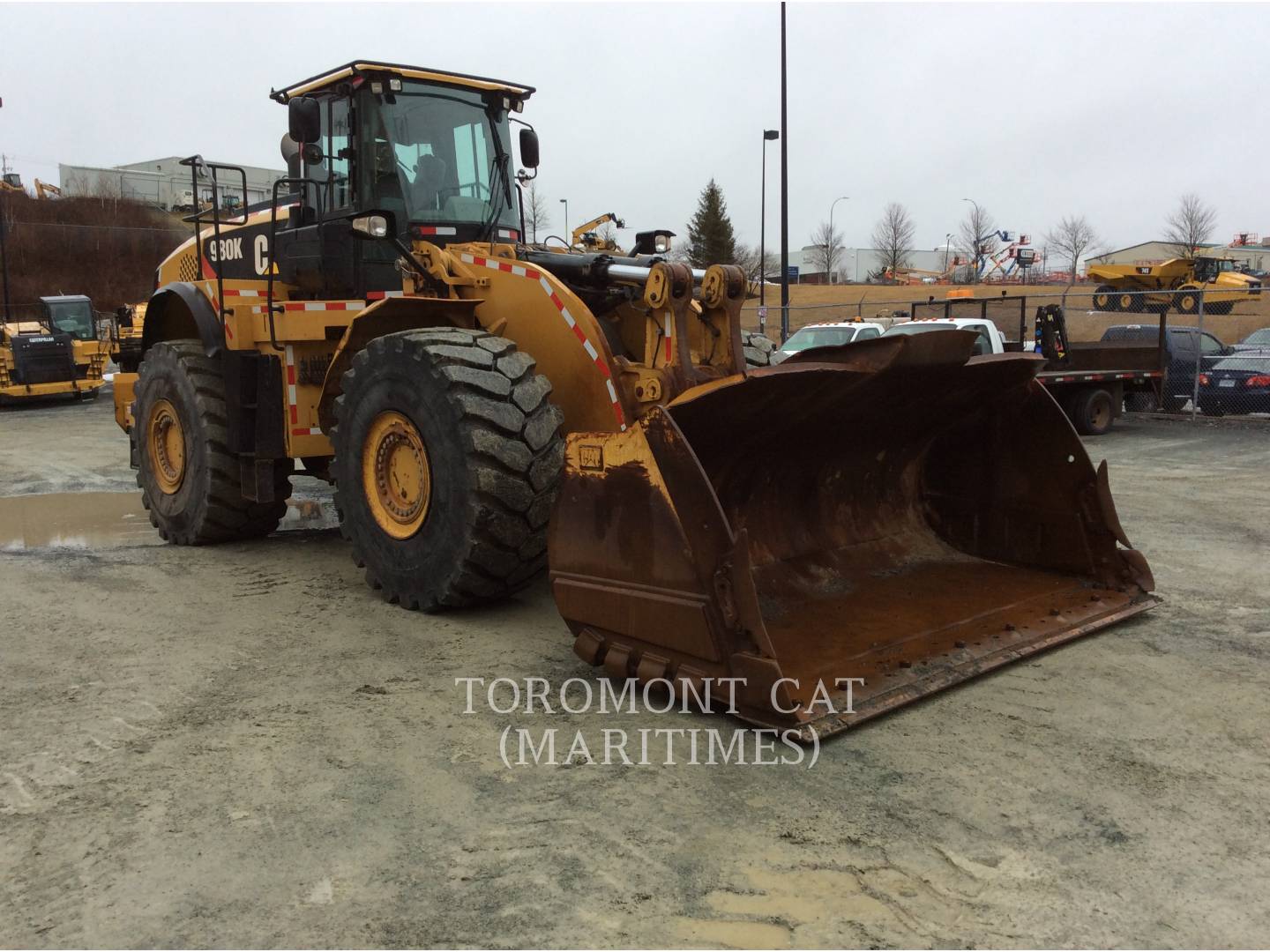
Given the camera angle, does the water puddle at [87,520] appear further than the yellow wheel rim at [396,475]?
Yes

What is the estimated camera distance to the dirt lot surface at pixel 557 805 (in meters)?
2.71

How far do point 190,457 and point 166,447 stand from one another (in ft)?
2.18

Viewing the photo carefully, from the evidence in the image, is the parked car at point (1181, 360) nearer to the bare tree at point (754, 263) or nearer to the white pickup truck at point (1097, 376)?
the white pickup truck at point (1097, 376)

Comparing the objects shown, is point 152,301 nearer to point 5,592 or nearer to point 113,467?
point 5,592

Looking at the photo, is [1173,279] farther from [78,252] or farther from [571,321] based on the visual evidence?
[78,252]

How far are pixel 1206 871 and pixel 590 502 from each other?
2.45 meters

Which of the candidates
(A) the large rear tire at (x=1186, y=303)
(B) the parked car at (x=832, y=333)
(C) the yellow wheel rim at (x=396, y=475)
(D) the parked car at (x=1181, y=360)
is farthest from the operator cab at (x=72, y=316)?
(A) the large rear tire at (x=1186, y=303)

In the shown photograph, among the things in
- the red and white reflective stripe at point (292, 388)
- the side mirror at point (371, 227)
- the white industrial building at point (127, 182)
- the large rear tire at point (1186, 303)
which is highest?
the white industrial building at point (127, 182)

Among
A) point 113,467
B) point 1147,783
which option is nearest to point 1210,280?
point 113,467

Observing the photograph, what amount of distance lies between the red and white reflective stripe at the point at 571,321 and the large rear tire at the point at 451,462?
0.89 ft

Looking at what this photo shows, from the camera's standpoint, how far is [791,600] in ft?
16.0

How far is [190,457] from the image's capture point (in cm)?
732

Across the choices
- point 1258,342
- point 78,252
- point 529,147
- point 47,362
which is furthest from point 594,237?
point 78,252

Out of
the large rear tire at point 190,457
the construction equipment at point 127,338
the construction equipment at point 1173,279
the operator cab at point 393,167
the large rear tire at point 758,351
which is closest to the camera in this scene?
the operator cab at point 393,167
